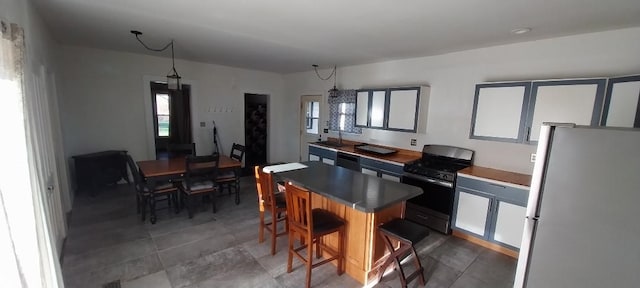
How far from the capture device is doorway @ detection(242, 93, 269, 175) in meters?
6.48

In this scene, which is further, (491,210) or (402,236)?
(491,210)

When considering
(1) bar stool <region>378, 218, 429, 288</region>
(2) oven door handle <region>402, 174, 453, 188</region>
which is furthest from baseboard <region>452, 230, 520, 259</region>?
(1) bar stool <region>378, 218, 429, 288</region>

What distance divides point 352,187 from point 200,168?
7.28 ft

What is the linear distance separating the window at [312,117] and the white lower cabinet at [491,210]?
3404mm

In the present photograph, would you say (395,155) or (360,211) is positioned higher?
(395,155)

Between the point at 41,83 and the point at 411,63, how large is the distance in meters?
4.53

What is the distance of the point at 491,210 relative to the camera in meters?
2.86

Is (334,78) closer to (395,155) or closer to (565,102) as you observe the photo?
(395,155)

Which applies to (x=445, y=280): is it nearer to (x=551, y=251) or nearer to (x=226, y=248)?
(x=551, y=251)

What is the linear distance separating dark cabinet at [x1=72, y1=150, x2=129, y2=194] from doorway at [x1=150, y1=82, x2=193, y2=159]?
104 inches

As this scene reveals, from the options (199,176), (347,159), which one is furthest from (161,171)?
(347,159)

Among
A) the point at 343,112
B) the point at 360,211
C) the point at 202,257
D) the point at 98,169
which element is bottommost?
the point at 202,257

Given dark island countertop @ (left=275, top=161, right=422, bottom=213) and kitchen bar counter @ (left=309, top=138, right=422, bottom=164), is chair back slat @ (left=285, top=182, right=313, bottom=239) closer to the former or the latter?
dark island countertop @ (left=275, top=161, right=422, bottom=213)

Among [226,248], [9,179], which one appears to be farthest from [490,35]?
[9,179]
